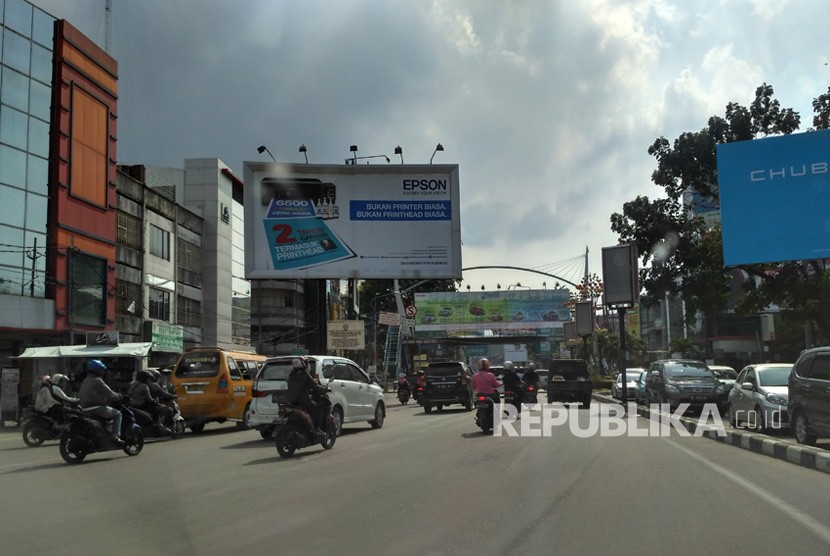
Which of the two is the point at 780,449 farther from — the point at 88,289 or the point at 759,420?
the point at 88,289

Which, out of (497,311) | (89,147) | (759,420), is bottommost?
(759,420)

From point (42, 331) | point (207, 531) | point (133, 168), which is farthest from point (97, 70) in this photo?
point (207, 531)

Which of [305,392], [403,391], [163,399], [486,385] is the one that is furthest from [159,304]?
[305,392]

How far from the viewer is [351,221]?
32875 mm

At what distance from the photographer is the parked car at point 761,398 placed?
51.9 ft

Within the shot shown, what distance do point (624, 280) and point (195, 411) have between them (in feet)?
56.3

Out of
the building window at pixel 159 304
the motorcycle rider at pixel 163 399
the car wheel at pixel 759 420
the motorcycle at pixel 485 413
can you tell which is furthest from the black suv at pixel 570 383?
the building window at pixel 159 304

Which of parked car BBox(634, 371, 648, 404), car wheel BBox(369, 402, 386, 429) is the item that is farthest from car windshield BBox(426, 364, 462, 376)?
parked car BBox(634, 371, 648, 404)

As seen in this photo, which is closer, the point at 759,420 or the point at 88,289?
the point at 759,420

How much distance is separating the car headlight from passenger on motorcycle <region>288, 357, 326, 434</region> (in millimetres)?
9486

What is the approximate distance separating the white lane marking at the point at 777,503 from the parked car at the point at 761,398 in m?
4.65

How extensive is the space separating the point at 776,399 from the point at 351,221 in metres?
20.5

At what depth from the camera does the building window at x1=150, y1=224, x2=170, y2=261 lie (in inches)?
1474

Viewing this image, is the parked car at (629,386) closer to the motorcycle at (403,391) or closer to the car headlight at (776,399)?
the motorcycle at (403,391)
